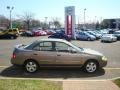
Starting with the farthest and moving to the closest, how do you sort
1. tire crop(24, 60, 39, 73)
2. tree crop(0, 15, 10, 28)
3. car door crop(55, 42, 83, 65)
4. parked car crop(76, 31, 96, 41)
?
tree crop(0, 15, 10, 28) < parked car crop(76, 31, 96, 41) < tire crop(24, 60, 39, 73) < car door crop(55, 42, 83, 65)

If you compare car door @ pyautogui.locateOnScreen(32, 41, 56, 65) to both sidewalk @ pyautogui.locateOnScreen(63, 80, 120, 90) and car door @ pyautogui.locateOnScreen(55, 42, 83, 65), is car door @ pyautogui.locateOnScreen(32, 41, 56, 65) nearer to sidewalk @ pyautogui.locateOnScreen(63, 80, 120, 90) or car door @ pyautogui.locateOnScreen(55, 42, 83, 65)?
car door @ pyautogui.locateOnScreen(55, 42, 83, 65)

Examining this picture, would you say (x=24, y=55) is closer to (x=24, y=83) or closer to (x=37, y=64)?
(x=37, y=64)

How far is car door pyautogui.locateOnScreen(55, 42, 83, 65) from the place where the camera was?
1189 cm

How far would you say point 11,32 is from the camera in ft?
158

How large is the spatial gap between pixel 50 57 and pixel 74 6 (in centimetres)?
3539

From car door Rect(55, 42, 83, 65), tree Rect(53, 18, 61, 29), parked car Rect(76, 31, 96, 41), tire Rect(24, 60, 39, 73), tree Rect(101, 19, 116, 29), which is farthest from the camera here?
tree Rect(53, 18, 61, 29)

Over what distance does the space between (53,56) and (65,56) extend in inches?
21.6

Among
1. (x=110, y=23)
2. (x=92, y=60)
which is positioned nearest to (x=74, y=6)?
(x=92, y=60)

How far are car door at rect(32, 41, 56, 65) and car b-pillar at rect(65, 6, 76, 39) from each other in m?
32.4

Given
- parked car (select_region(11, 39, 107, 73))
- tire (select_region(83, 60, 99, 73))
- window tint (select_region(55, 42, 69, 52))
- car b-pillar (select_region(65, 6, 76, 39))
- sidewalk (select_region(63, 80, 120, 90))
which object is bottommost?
sidewalk (select_region(63, 80, 120, 90))

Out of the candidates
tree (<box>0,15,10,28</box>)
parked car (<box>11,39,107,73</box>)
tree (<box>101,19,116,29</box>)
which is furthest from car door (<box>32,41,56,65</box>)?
tree (<box>0,15,10,28</box>)

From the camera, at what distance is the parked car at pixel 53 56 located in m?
11.9

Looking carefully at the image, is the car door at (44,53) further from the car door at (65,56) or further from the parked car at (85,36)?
the parked car at (85,36)

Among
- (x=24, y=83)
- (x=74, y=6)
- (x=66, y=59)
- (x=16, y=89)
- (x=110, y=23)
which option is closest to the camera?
(x=16, y=89)
